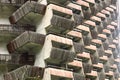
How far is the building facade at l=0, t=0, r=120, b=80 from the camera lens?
129 ft

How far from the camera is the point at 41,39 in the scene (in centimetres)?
4041

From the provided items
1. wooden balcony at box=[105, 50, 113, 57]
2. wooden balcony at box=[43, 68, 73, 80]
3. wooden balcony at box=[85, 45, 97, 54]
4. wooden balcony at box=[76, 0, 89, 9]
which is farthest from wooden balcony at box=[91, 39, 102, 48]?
wooden balcony at box=[43, 68, 73, 80]

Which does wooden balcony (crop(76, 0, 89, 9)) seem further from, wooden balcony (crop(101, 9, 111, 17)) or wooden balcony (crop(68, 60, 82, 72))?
wooden balcony (crop(68, 60, 82, 72))

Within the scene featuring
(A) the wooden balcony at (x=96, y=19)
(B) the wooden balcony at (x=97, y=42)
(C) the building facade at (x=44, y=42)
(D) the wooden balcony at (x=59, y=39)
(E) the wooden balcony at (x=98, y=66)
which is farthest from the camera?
(A) the wooden balcony at (x=96, y=19)

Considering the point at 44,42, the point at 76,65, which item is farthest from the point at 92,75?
the point at 44,42

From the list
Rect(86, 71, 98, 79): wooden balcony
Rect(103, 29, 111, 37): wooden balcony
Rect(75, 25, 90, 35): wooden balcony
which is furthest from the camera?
Rect(103, 29, 111, 37): wooden balcony

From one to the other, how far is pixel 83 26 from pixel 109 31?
1111cm

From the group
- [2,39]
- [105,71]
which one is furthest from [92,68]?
[2,39]

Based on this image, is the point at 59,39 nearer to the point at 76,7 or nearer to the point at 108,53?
the point at 76,7

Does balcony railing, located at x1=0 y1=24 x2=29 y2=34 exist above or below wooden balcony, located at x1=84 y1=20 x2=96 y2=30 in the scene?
below

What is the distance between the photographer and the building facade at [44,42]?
3919cm

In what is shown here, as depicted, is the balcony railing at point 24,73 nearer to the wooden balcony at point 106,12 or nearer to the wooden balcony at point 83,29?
the wooden balcony at point 83,29

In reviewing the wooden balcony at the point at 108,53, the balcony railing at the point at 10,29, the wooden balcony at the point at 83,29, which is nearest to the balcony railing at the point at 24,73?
the balcony railing at the point at 10,29

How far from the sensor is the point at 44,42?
40688 millimetres
